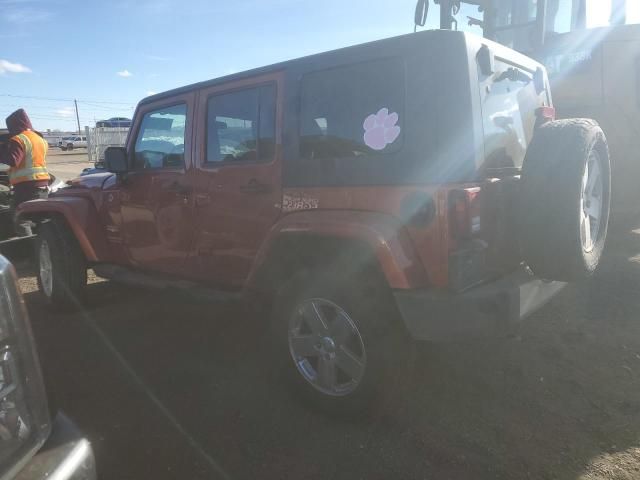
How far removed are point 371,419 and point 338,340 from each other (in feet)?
1.52

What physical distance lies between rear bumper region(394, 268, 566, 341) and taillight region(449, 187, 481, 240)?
30 cm

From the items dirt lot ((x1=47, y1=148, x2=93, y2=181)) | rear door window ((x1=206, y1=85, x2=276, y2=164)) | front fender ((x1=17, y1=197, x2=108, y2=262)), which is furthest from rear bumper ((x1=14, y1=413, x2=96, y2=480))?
dirt lot ((x1=47, y1=148, x2=93, y2=181))

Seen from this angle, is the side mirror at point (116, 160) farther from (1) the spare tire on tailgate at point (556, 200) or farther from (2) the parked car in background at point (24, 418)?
(1) the spare tire on tailgate at point (556, 200)

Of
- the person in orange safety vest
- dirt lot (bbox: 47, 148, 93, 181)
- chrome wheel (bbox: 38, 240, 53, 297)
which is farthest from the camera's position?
dirt lot (bbox: 47, 148, 93, 181)

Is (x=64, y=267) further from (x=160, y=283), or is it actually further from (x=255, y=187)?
(x=255, y=187)

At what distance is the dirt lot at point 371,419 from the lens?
242cm

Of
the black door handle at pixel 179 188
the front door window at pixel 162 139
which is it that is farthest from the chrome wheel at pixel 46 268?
the black door handle at pixel 179 188

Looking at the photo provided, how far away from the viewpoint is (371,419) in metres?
2.70

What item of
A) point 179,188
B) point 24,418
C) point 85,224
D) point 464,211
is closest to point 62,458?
point 24,418

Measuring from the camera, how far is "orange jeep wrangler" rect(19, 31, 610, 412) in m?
2.42

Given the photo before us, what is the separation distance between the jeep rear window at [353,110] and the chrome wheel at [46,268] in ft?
10.6

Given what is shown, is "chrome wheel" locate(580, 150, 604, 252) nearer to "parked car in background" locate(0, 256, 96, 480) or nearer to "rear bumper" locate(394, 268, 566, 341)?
"rear bumper" locate(394, 268, 566, 341)

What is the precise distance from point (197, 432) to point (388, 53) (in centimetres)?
229

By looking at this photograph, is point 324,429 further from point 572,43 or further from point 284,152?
point 572,43
